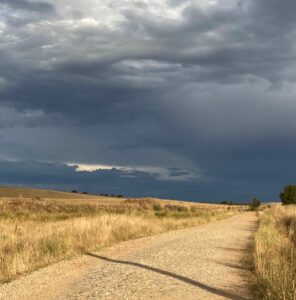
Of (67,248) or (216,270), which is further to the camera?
(67,248)

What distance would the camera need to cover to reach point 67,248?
19.2 meters

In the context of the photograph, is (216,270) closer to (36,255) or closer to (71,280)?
(71,280)

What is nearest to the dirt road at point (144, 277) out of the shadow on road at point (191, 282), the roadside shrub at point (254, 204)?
the shadow on road at point (191, 282)

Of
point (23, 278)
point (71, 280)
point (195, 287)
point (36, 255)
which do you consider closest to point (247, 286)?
point (195, 287)

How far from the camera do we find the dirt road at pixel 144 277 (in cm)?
1085

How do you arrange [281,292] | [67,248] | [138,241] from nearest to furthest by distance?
[281,292] < [67,248] < [138,241]

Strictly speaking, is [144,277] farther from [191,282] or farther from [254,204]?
[254,204]

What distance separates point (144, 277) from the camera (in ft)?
41.1

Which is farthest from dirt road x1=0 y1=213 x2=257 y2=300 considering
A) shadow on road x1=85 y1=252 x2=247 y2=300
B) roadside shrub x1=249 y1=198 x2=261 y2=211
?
roadside shrub x1=249 y1=198 x2=261 y2=211

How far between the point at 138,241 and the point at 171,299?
12548 millimetres

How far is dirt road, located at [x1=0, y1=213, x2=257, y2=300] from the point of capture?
35.6 ft

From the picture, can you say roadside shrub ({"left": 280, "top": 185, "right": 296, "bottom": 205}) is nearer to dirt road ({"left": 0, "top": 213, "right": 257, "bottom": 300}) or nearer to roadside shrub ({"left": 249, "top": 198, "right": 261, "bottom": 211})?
roadside shrub ({"left": 249, "top": 198, "right": 261, "bottom": 211})

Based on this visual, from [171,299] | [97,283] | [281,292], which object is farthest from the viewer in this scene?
[97,283]

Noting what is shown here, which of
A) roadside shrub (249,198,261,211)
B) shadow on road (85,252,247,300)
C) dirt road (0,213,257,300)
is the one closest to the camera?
shadow on road (85,252,247,300)
